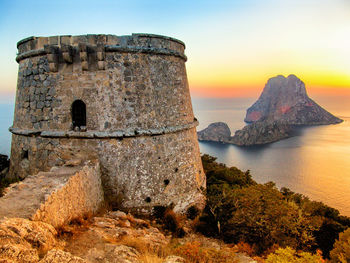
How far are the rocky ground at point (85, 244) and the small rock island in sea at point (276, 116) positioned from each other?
2033 inches

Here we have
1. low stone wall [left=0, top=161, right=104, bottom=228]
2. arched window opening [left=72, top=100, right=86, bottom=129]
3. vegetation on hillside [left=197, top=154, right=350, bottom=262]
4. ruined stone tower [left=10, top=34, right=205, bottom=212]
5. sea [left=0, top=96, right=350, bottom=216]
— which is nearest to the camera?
low stone wall [left=0, top=161, right=104, bottom=228]

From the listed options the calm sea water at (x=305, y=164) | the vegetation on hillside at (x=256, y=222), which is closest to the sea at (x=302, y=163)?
the calm sea water at (x=305, y=164)

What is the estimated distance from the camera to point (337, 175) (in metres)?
29.0

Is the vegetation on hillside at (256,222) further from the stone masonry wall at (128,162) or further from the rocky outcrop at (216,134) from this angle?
the rocky outcrop at (216,134)

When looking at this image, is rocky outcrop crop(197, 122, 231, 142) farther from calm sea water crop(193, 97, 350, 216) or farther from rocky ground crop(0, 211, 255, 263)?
rocky ground crop(0, 211, 255, 263)

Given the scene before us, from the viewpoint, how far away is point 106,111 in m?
6.61

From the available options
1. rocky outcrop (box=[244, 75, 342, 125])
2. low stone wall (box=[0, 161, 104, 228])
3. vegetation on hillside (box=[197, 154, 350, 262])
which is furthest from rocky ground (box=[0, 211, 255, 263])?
rocky outcrop (box=[244, 75, 342, 125])

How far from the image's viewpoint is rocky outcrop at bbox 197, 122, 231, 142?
59438 millimetres

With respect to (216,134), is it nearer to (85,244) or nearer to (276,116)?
(276,116)

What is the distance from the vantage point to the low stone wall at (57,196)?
3920 mm

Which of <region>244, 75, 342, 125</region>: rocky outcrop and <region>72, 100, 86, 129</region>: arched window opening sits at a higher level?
<region>244, 75, 342, 125</region>: rocky outcrop

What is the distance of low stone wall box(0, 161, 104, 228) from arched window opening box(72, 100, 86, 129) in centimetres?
120

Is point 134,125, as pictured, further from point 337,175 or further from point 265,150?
point 265,150

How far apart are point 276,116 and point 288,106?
225 inches
